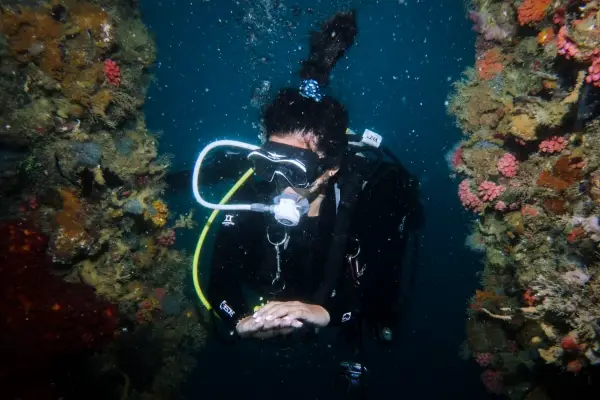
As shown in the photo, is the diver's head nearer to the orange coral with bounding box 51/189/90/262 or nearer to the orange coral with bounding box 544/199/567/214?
the orange coral with bounding box 544/199/567/214

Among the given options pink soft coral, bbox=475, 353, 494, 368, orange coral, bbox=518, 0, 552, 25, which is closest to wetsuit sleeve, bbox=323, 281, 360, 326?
pink soft coral, bbox=475, 353, 494, 368

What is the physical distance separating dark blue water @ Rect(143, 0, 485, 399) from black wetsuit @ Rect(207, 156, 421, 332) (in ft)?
2.65

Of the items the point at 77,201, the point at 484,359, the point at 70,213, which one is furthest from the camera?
the point at 484,359

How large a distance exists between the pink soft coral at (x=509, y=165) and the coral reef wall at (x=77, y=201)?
462cm

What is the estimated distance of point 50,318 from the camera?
3.83 meters

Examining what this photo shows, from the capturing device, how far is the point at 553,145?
3.96 meters

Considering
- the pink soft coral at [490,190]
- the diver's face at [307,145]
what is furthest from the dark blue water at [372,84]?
the diver's face at [307,145]

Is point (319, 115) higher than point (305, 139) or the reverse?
higher

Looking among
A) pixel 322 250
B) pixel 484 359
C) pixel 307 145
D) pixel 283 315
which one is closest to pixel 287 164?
pixel 307 145

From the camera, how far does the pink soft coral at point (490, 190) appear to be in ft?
15.2

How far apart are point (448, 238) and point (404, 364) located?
261cm

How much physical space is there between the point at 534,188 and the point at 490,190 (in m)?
0.64

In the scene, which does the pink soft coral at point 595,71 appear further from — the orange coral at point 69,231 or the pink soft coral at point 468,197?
the orange coral at point 69,231

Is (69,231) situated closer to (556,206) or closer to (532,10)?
(556,206)
